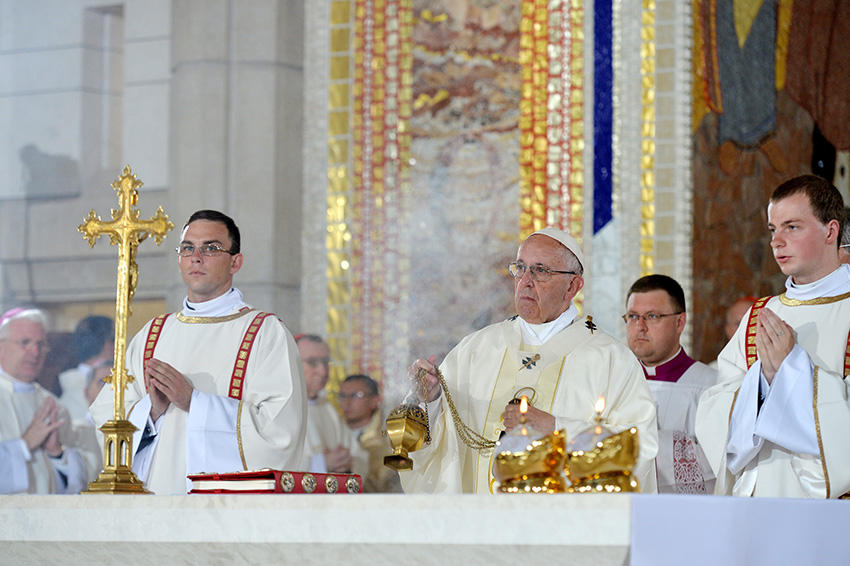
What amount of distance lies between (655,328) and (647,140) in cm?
219

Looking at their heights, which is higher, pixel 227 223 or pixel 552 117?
pixel 552 117

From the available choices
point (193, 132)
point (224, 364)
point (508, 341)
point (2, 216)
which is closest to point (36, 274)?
point (2, 216)

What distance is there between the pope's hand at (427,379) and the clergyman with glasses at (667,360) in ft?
4.70

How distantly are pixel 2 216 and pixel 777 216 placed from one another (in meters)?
5.87

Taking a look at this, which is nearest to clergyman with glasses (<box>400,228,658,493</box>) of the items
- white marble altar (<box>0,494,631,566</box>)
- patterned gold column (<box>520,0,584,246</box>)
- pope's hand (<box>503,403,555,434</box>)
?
pope's hand (<box>503,403,555,434</box>)

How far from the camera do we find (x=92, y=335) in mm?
8078

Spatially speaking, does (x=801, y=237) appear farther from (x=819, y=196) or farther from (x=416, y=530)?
(x=416, y=530)

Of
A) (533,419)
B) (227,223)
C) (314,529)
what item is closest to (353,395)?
(227,223)

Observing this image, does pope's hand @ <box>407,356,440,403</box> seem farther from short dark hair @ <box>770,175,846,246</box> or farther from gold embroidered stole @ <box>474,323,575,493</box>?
short dark hair @ <box>770,175,846,246</box>

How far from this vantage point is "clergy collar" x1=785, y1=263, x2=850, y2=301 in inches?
169

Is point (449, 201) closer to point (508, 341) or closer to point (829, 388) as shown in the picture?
point (508, 341)

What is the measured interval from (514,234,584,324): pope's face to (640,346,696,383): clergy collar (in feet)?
3.78

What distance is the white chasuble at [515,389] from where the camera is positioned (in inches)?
170

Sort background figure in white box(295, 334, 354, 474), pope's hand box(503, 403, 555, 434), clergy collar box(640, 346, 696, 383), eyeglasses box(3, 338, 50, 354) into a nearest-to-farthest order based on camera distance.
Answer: pope's hand box(503, 403, 555, 434), clergy collar box(640, 346, 696, 383), background figure in white box(295, 334, 354, 474), eyeglasses box(3, 338, 50, 354)
